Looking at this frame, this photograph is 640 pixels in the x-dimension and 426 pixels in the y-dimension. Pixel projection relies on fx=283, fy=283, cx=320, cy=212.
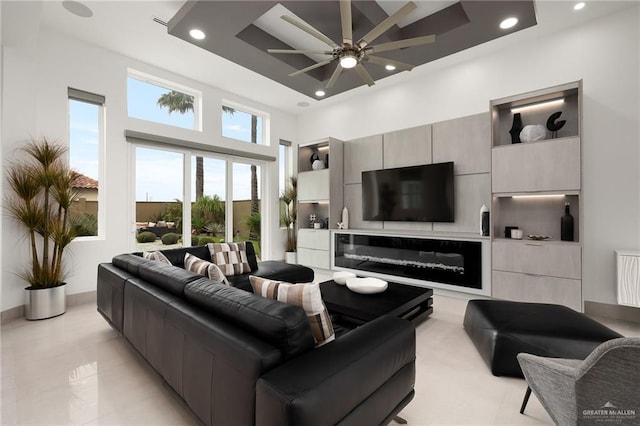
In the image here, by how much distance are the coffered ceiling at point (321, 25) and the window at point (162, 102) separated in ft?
5.11

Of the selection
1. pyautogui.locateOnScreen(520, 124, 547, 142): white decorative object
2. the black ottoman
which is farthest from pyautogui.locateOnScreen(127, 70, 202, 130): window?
the black ottoman

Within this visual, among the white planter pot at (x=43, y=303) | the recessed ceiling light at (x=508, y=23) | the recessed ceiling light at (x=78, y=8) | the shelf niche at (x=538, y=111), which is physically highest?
the recessed ceiling light at (x=78, y=8)

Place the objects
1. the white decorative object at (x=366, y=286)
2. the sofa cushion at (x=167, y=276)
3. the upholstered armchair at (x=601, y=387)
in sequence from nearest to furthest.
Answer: the upholstered armchair at (x=601, y=387)
the sofa cushion at (x=167, y=276)
the white decorative object at (x=366, y=286)

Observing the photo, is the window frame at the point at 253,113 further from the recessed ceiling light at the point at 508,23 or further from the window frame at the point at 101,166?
the recessed ceiling light at the point at 508,23

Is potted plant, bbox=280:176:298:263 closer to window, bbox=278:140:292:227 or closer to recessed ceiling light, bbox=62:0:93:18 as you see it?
window, bbox=278:140:292:227

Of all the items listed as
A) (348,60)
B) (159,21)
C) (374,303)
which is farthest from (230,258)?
(159,21)

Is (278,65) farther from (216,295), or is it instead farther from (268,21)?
(216,295)

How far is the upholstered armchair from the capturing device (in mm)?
1081

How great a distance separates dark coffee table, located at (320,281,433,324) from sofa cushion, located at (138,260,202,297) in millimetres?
1246

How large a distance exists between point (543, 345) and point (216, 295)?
2.16 metres

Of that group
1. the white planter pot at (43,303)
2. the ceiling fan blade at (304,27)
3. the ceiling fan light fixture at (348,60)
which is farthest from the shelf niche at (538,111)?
the white planter pot at (43,303)

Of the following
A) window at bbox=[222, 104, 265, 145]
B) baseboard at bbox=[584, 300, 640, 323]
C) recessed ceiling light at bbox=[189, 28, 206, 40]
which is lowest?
baseboard at bbox=[584, 300, 640, 323]

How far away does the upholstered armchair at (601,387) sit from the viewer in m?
1.08

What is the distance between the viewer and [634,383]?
1086 millimetres
